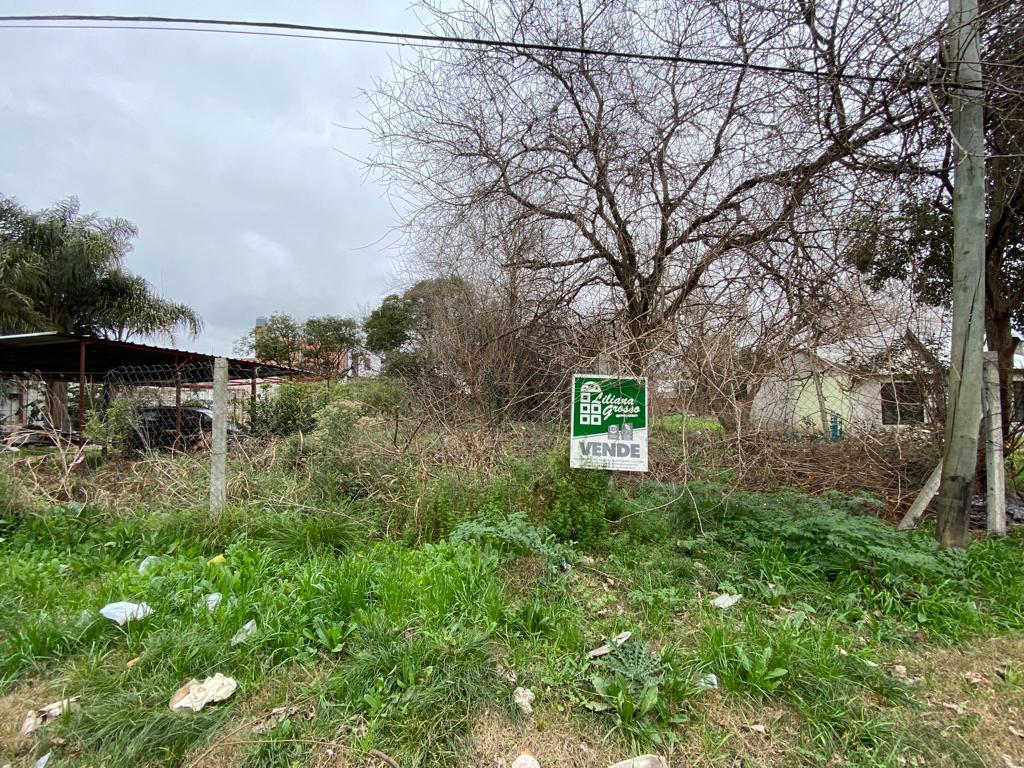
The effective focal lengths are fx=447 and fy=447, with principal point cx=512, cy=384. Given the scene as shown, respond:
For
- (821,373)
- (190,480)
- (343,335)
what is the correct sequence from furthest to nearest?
(343,335), (190,480), (821,373)

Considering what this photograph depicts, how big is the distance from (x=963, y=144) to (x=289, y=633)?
596cm

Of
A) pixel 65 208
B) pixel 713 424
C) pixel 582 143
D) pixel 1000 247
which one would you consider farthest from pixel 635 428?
pixel 65 208

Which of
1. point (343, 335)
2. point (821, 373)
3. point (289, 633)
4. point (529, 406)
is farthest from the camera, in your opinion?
point (343, 335)

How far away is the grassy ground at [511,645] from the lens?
1.79m

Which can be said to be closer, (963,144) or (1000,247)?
(963,144)

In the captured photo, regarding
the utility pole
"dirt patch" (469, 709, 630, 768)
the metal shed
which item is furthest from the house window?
the metal shed

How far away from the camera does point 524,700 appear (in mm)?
Answer: 1967

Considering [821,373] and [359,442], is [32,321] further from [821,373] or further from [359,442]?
[821,373]

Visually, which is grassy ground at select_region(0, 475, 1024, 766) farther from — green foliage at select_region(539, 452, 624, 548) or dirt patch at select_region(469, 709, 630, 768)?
green foliage at select_region(539, 452, 624, 548)

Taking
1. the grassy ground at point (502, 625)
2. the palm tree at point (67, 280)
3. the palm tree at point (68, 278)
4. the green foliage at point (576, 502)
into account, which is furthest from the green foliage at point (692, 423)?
the palm tree at point (68, 278)

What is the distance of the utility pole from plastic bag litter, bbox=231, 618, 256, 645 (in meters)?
4.95

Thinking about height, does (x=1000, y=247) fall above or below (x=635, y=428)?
above

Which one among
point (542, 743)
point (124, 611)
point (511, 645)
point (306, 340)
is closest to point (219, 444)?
point (124, 611)

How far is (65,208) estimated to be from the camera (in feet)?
47.5
